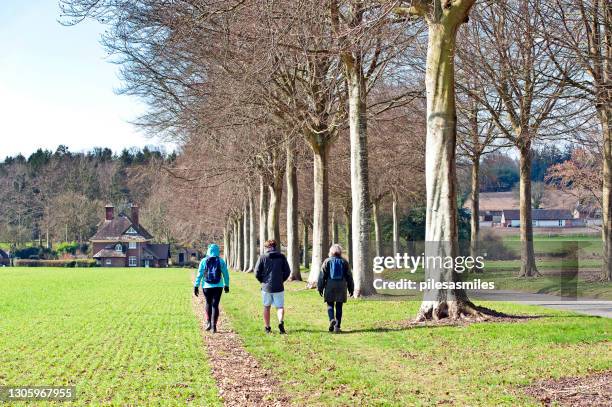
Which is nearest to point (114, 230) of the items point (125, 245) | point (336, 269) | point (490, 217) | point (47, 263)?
point (125, 245)

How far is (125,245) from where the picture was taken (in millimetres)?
121688

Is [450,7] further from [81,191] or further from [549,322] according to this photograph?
[81,191]

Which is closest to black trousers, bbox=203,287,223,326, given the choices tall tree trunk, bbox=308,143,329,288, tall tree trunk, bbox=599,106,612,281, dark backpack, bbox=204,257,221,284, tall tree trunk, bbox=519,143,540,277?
dark backpack, bbox=204,257,221,284

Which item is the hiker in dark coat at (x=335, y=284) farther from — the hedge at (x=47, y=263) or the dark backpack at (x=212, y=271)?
the hedge at (x=47, y=263)

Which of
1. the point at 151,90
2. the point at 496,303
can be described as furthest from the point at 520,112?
the point at 151,90

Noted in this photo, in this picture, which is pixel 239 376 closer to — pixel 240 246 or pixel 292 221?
pixel 292 221

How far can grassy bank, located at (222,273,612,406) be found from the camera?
9797 millimetres

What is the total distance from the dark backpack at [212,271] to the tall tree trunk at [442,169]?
4056 mm

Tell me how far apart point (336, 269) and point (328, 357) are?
3767 millimetres

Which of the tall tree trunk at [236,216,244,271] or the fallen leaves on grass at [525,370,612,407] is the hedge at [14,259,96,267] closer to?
the tall tree trunk at [236,216,244,271]

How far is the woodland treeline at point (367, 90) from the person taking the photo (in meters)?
16.9

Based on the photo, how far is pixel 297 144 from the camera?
34.2 metres

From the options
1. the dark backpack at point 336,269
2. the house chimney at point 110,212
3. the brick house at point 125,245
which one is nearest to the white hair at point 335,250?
the dark backpack at point 336,269

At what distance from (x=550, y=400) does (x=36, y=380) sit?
6239 mm
